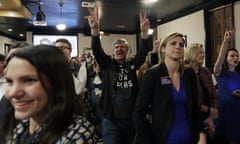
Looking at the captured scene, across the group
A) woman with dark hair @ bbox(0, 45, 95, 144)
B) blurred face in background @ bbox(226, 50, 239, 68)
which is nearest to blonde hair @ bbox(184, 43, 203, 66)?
blurred face in background @ bbox(226, 50, 239, 68)

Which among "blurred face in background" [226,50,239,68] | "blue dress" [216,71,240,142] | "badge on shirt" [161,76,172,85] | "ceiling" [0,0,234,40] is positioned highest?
"ceiling" [0,0,234,40]

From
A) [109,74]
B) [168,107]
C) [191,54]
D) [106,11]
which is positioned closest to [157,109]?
[168,107]

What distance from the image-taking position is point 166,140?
1927 millimetres

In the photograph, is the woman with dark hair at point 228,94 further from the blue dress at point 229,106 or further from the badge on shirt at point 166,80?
the badge on shirt at point 166,80

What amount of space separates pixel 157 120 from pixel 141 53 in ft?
3.53

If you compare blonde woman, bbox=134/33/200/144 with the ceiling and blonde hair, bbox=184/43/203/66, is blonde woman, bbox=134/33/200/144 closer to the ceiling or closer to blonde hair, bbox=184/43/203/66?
blonde hair, bbox=184/43/203/66

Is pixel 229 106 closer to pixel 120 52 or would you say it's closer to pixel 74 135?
pixel 120 52

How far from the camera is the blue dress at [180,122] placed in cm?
192

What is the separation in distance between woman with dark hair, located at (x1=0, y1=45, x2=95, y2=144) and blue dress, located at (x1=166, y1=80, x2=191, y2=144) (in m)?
1.10

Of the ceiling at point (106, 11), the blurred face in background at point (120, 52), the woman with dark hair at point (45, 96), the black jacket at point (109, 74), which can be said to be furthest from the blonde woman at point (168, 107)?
the ceiling at point (106, 11)

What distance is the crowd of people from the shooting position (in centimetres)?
87

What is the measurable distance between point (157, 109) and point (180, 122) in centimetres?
18

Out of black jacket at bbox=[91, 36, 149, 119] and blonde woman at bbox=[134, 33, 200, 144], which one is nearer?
blonde woman at bbox=[134, 33, 200, 144]

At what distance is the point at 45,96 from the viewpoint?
0.87 meters
